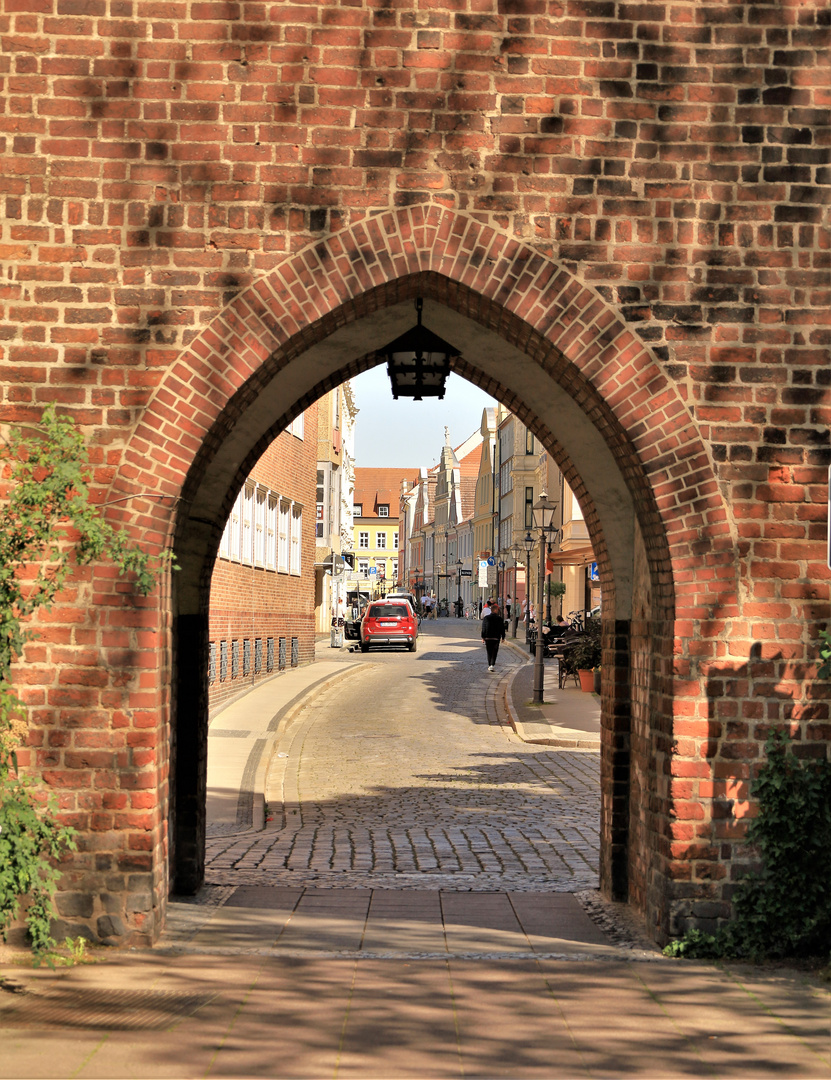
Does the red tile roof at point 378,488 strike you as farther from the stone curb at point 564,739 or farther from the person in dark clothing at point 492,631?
the stone curb at point 564,739

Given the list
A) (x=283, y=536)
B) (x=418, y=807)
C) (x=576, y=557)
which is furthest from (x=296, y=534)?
(x=418, y=807)

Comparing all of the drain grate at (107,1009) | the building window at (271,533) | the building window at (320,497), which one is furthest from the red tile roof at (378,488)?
the drain grate at (107,1009)

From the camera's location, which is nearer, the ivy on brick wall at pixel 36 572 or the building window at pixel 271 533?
the ivy on brick wall at pixel 36 572

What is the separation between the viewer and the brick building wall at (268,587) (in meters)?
22.6

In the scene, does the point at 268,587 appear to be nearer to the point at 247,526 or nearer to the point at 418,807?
the point at 247,526

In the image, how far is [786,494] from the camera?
22.6 feet

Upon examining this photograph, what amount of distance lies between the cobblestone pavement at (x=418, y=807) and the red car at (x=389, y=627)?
1610 cm

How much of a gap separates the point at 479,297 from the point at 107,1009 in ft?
13.4

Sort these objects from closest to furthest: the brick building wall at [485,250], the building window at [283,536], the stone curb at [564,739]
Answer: the brick building wall at [485,250], the stone curb at [564,739], the building window at [283,536]

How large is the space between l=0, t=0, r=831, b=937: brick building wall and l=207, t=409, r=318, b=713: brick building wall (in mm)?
14256

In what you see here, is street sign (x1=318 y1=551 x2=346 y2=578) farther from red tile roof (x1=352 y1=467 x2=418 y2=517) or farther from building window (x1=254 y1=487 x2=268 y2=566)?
red tile roof (x1=352 y1=467 x2=418 y2=517)

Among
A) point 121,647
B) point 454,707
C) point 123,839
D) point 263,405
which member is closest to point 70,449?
point 121,647

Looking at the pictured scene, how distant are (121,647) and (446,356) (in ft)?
11.9

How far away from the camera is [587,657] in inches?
966
